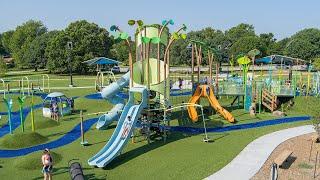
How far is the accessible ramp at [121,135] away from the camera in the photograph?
57.5 feet

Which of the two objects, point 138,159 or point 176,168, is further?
point 138,159

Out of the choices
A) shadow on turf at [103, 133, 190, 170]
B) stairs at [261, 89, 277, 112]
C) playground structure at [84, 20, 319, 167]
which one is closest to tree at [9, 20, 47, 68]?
playground structure at [84, 20, 319, 167]

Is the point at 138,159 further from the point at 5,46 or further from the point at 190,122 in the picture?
the point at 5,46

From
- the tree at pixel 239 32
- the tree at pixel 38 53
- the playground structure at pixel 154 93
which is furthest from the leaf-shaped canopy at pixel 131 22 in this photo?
the tree at pixel 239 32

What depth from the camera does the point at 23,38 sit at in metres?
99.6

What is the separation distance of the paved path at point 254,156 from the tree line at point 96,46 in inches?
1291

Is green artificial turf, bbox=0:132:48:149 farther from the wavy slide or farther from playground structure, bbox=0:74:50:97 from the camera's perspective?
playground structure, bbox=0:74:50:97

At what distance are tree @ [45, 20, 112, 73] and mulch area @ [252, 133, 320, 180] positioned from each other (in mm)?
52499

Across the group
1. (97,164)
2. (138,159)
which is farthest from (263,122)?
(97,164)

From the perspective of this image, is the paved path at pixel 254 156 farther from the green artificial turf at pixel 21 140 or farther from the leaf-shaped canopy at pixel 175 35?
the green artificial turf at pixel 21 140

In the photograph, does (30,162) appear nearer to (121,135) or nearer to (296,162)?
(121,135)

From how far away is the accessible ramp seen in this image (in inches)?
690

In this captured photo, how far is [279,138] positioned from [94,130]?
11.4 m

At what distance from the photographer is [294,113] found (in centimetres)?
2908
